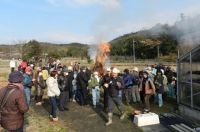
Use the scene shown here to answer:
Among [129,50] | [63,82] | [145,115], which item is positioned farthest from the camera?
[129,50]

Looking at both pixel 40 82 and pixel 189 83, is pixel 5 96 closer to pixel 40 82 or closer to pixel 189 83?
pixel 189 83

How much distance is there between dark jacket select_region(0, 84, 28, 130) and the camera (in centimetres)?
673

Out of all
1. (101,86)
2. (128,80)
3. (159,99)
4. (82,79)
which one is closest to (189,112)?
(159,99)

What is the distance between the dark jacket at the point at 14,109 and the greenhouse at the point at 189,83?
7514 mm

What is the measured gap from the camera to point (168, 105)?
15164 mm

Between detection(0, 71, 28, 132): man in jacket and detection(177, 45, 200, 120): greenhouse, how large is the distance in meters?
7.53

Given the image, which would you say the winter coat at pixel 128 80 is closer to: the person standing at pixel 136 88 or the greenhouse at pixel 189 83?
the person standing at pixel 136 88

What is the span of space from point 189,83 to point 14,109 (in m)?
8.17

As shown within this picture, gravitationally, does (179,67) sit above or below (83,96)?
above

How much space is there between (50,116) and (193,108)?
575 cm

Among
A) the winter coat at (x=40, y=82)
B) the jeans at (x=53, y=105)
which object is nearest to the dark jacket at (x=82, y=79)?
the winter coat at (x=40, y=82)

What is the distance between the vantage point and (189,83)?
42.5ft

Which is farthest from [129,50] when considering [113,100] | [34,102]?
[113,100]

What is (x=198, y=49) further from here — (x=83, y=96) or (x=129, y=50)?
(x=129, y=50)
